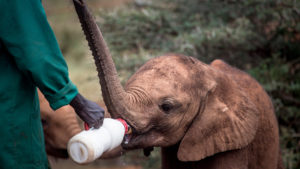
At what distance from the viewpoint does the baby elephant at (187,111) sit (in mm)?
2078

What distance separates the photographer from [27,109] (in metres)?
1.79

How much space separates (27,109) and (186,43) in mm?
2682

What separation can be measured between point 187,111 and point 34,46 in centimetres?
95

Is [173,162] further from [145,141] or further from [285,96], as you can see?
[285,96]

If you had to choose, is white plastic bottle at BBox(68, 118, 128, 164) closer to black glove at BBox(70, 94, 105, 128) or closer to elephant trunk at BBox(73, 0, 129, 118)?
black glove at BBox(70, 94, 105, 128)

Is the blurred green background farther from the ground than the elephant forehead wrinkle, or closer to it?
closer to it

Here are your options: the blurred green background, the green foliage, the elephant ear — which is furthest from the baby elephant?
the blurred green background

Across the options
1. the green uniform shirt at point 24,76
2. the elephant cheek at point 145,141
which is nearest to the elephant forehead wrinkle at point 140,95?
the elephant cheek at point 145,141

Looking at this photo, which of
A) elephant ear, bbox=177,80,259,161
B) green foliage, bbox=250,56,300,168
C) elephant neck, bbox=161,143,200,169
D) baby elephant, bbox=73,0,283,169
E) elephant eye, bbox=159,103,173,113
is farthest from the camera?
green foliage, bbox=250,56,300,168

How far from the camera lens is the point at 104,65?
1863 mm

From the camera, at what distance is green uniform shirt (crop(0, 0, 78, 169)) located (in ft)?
5.24

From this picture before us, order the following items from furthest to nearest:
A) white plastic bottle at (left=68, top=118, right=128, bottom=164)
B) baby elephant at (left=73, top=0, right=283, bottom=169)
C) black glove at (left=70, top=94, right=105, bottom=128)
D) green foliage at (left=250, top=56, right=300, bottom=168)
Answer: green foliage at (left=250, top=56, right=300, bottom=168), baby elephant at (left=73, top=0, right=283, bottom=169), black glove at (left=70, top=94, right=105, bottom=128), white plastic bottle at (left=68, top=118, right=128, bottom=164)

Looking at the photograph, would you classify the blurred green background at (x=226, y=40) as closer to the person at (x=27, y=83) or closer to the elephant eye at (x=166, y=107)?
the elephant eye at (x=166, y=107)

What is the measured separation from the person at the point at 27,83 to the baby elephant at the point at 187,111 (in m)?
0.26
